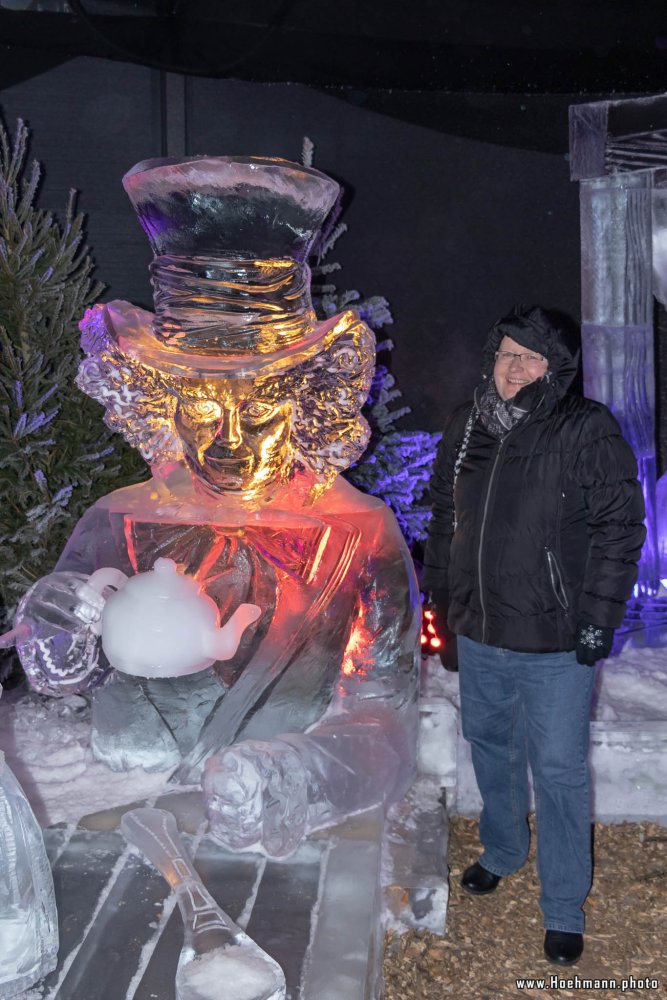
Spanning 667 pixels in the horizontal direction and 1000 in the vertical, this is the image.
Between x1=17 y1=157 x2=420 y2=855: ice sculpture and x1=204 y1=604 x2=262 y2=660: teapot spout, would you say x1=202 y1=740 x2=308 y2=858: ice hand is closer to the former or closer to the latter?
x1=17 y1=157 x2=420 y2=855: ice sculpture

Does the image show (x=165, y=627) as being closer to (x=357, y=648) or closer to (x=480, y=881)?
(x=357, y=648)

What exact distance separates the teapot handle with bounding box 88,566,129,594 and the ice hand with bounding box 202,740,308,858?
615mm

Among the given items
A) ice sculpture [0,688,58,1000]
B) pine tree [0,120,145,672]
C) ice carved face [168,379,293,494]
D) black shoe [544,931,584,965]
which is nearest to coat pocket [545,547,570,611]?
ice carved face [168,379,293,494]

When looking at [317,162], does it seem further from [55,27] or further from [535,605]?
[535,605]

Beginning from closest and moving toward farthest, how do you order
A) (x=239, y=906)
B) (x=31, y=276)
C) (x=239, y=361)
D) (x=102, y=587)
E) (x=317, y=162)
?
(x=239, y=906)
(x=239, y=361)
(x=102, y=587)
(x=31, y=276)
(x=317, y=162)

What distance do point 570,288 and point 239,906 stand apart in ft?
13.3

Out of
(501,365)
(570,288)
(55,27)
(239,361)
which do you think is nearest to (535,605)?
(501,365)

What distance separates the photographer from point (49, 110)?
4887 mm

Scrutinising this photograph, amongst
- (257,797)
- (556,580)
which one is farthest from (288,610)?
(556,580)

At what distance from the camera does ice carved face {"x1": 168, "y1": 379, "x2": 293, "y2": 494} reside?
7.68 ft

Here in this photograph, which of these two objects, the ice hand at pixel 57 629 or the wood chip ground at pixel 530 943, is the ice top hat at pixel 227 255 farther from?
the wood chip ground at pixel 530 943

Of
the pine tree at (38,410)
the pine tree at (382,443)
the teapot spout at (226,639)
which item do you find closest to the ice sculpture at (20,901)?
the teapot spout at (226,639)

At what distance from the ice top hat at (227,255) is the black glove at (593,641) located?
978 millimetres

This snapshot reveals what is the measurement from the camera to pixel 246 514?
249cm
